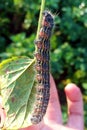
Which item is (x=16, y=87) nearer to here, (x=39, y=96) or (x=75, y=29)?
(x=39, y=96)

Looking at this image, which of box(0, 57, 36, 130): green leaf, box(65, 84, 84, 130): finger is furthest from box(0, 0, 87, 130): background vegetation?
box(0, 57, 36, 130): green leaf

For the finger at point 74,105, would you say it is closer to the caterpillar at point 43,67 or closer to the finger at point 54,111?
the finger at point 54,111

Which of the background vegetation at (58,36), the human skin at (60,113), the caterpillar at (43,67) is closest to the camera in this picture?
the caterpillar at (43,67)

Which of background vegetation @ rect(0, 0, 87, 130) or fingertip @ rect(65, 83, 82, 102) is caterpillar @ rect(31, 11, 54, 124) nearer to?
fingertip @ rect(65, 83, 82, 102)

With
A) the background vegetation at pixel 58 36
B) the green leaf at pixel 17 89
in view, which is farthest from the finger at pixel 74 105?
the background vegetation at pixel 58 36

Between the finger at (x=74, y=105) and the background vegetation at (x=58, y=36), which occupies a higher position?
the background vegetation at (x=58, y=36)

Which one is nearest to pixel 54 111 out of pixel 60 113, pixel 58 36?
pixel 60 113

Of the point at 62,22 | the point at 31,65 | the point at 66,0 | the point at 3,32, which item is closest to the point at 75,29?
the point at 62,22
